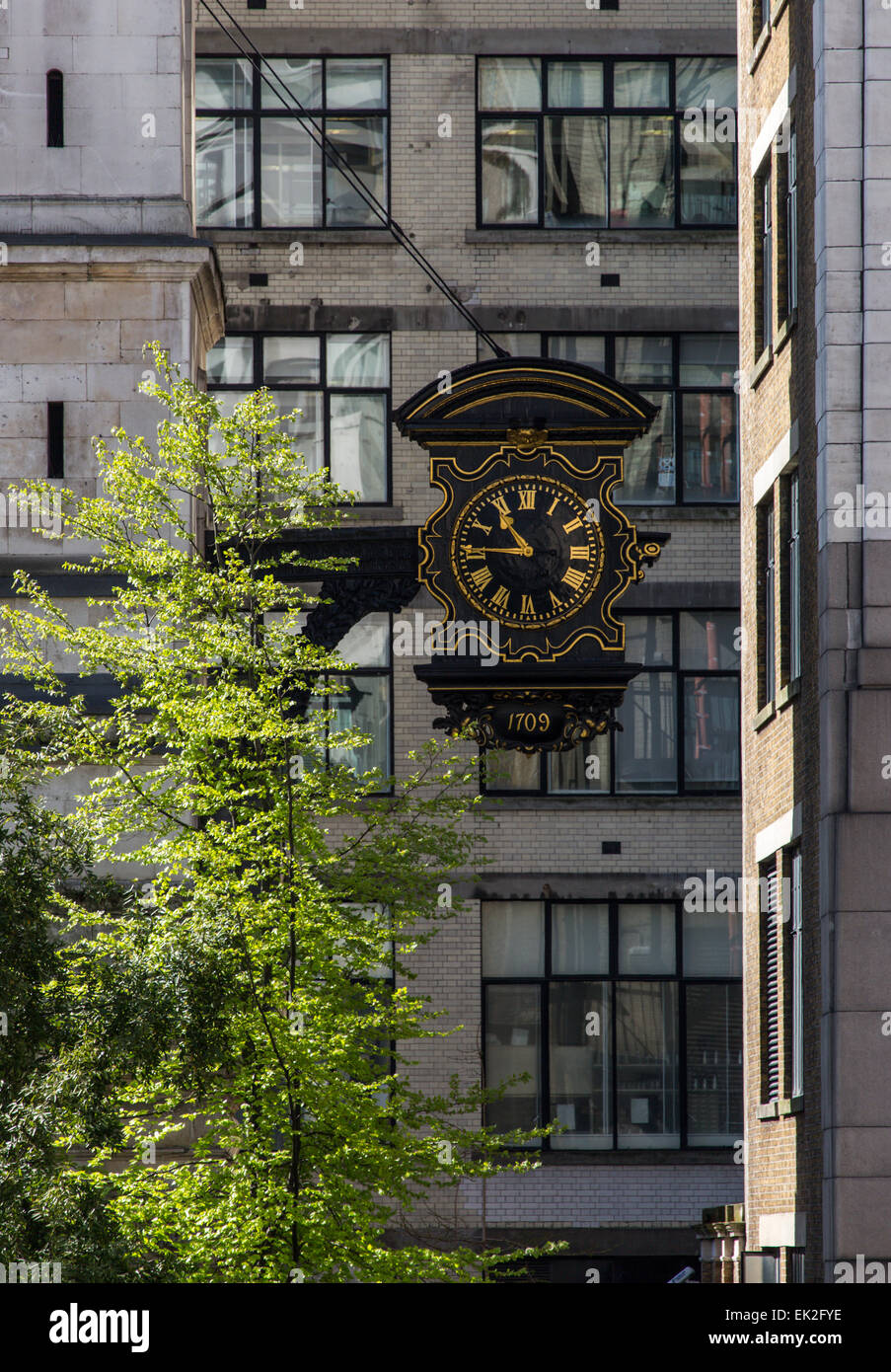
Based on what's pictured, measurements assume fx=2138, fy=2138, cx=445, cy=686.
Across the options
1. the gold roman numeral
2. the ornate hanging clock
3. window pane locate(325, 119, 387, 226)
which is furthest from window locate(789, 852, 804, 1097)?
window pane locate(325, 119, 387, 226)

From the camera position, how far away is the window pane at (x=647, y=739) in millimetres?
32281

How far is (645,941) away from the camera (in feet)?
104

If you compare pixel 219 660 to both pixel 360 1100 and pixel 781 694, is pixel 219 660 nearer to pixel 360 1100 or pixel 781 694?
pixel 360 1100

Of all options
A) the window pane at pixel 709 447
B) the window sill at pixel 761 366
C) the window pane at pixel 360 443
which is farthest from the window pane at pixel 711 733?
the window sill at pixel 761 366

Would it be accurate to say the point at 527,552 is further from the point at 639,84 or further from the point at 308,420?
the point at 639,84

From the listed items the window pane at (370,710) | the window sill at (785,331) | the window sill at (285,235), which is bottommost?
the window pane at (370,710)

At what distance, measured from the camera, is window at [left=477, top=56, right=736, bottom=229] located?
33.3 meters

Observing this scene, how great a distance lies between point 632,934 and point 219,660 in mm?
13601

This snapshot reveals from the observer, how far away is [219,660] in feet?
64.1

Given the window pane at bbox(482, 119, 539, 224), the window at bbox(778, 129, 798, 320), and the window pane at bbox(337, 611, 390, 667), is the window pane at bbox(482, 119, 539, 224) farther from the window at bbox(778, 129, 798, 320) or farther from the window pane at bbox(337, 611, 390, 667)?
the window at bbox(778, 129, 798, 320)

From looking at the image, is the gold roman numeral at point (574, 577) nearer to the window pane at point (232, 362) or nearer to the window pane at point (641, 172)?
the window pane at point (232, 362)

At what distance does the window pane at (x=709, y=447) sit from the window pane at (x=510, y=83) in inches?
208

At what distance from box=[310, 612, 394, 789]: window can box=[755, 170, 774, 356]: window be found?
386 inches
